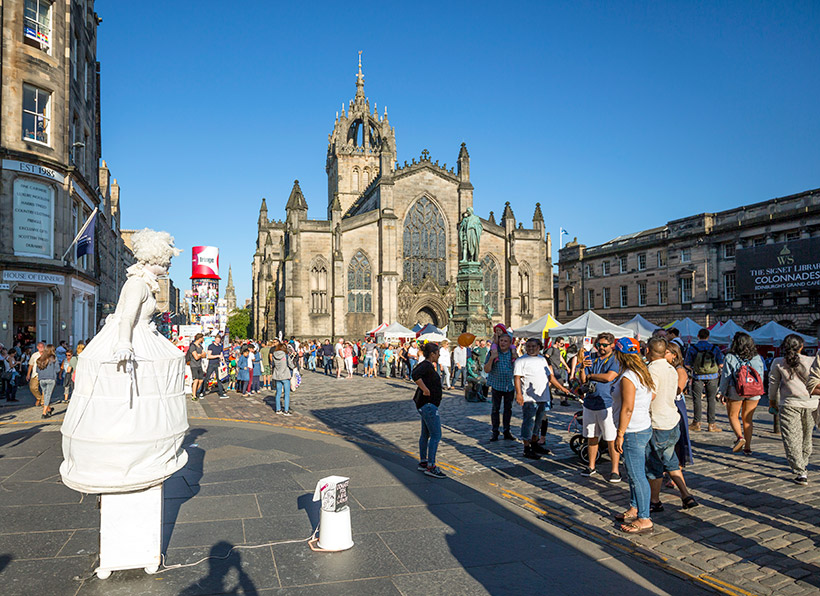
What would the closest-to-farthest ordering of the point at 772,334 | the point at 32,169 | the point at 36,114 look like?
the point at 32,169 → the point at 36,114 → the point at 772,334

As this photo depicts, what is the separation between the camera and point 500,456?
8273 millimetres

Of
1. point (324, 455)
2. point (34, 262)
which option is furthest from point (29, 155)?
point (324, 455)

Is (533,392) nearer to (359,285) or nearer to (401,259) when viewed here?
(359,285)

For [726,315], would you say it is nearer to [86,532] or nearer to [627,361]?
[627,361]

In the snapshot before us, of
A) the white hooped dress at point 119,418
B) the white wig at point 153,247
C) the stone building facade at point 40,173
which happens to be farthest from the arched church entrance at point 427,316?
the white hooped dress at point 119,418

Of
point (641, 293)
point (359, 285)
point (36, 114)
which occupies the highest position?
point (36, 114)

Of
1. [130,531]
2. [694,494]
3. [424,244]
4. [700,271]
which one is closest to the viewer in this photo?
[130,531]

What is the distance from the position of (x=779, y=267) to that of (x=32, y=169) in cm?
4005

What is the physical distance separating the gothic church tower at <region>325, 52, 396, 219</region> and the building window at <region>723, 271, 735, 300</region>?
3439cm

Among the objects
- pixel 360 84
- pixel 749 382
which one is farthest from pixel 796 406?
pixel 360 84

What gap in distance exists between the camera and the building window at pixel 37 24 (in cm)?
1931

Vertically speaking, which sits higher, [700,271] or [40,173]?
[40,173]

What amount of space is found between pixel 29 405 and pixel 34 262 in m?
A: 7.04

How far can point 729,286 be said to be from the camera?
3984 centimetres
